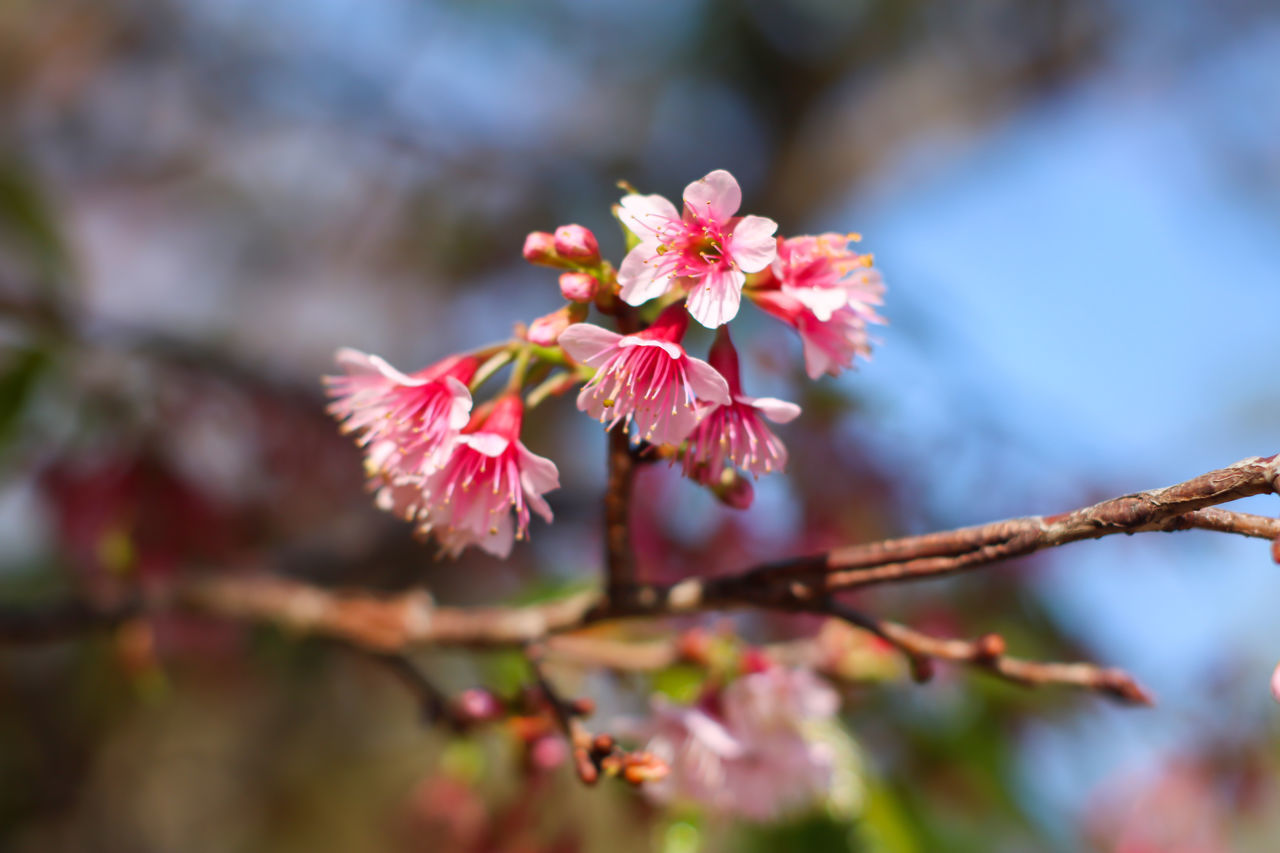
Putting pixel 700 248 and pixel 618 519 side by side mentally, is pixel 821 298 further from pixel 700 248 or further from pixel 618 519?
pixel 618 519

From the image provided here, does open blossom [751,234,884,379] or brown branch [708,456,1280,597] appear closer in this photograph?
brown branch [708,456,1280,597]

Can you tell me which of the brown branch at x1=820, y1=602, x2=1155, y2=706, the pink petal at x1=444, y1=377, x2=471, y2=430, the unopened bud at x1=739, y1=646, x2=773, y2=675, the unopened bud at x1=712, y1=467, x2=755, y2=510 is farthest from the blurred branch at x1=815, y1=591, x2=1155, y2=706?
the pink petal at x1=444, y1=377, x2=471, y2=430

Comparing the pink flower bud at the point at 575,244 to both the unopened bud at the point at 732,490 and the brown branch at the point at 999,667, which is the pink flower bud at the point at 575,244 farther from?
the brown branch at the point at 999,667

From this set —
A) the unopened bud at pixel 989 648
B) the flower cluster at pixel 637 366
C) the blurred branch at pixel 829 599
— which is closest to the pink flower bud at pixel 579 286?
the flower cluster at pixel 637 366

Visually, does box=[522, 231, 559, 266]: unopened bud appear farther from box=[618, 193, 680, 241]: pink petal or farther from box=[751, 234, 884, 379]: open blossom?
box=[751, 234, 884, 379]: open blossom

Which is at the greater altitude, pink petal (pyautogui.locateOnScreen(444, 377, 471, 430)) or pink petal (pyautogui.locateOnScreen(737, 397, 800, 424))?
pink petal (pyautogui.locateOnScreen(444, 377, 471, 430))

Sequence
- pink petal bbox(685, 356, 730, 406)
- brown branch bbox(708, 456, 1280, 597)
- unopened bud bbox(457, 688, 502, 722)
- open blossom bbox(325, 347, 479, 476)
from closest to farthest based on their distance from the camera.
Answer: brown branch bbox(708, 456, 1280, 597)
pink petal bbox(685, 356, 730, 406)
open blossom bbox(325, 347, 479, 476)
unopened bud bbox(457, 688, 502, 722)

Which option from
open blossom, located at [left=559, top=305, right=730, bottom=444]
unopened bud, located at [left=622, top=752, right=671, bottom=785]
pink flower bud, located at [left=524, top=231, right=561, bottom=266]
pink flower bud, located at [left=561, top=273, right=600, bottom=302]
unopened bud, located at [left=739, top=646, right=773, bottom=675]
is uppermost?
pink flower bud, located at [left=524, top=231, right=561, bottom=266]
